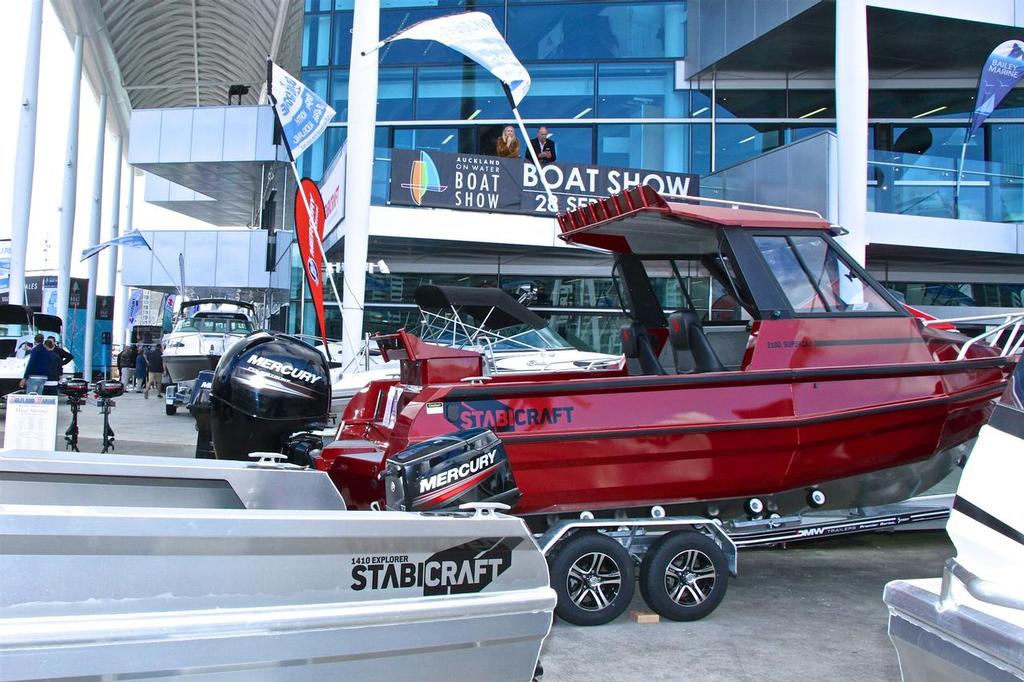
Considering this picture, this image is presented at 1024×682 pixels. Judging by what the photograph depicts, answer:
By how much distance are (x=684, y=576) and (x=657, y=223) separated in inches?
93.8

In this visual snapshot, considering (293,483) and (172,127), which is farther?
(172,127)

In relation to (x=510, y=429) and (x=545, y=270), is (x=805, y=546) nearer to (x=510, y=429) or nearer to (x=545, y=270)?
(x=510, y=429)

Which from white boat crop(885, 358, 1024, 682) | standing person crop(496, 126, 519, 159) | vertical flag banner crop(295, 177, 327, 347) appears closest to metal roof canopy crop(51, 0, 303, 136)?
standing person crop(496, 126, 519, 159)

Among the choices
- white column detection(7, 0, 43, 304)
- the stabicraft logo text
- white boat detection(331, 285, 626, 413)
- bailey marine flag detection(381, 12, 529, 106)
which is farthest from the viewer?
white column detection(7, 0, 43, 304)

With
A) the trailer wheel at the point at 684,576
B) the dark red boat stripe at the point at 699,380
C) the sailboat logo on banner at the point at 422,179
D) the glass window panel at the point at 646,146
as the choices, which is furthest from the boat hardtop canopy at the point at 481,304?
the glass window panel at the point at 646,146

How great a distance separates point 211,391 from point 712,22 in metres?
15.9

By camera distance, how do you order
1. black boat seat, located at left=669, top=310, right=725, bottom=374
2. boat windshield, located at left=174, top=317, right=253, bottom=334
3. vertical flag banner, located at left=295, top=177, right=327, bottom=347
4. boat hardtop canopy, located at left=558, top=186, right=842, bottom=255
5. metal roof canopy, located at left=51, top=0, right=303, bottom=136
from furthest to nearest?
metal roof canopy, located at left=51, top=0, right=303, bottom=136 → boat windshield, located at left=174, top=317, right=253, bottom=334 → vertical flag banner, located at left=295, top=177, right=327, bottom=347 → black boat seat, located at left=669, top=310, right=725, bottom=374 → boat hardtop canopy, located at left=558, top=186, right=842, bottom=255

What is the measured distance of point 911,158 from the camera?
1527cm

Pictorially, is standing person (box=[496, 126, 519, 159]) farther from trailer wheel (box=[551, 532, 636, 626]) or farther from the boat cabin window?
trailer wheel (box=[551, 532, 636, 626])

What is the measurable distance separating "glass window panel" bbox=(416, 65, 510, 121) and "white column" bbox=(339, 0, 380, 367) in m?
7.46

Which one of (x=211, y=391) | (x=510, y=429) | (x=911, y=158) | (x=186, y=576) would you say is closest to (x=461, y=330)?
(x=211, y=391)

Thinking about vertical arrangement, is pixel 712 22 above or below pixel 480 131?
above

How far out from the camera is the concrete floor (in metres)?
4.54

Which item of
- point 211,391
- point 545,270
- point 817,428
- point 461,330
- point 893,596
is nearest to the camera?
point 893,596
